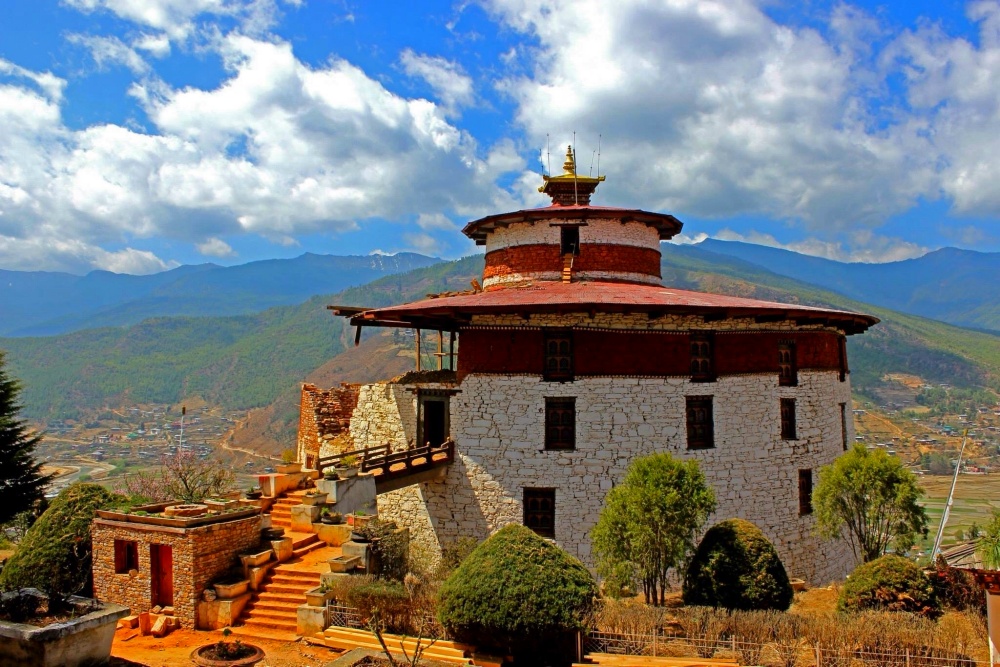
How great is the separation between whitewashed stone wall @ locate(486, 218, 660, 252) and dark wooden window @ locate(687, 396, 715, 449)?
275 inches

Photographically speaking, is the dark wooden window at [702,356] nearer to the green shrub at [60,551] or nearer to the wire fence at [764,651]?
the wire fence at [764,651]

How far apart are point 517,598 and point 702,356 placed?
402 inches

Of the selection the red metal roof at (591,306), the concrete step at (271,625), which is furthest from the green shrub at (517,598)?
the red metal roof at (591,306)

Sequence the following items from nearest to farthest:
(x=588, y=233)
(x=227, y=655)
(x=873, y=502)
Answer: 1. (x=227, y=655)
2. (x=873, y=502)
3. (x=588, y=233)

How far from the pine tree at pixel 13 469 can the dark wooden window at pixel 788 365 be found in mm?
24487

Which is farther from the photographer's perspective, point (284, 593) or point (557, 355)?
point (557, 355)

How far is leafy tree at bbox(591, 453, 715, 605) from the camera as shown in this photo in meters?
15.7

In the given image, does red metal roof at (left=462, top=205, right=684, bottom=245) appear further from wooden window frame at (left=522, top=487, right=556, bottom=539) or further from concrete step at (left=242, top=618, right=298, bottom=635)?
concrete step at (left=242, top=618, right=298, bottom=635)

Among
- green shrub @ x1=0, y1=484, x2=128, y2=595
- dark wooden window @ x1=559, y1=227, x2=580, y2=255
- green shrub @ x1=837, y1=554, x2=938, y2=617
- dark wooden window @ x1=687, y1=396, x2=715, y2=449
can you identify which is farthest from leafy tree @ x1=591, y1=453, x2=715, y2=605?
green shrub @ x1=0, y1=484, x2=128, y2=595

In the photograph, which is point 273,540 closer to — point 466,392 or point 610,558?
point 466,392

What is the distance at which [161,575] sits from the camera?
16.5 metres

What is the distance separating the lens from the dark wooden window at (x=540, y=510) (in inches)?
765

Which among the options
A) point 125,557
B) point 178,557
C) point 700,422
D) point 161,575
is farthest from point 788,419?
A: point 125,557

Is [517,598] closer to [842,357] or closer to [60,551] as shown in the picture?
[60,551]
